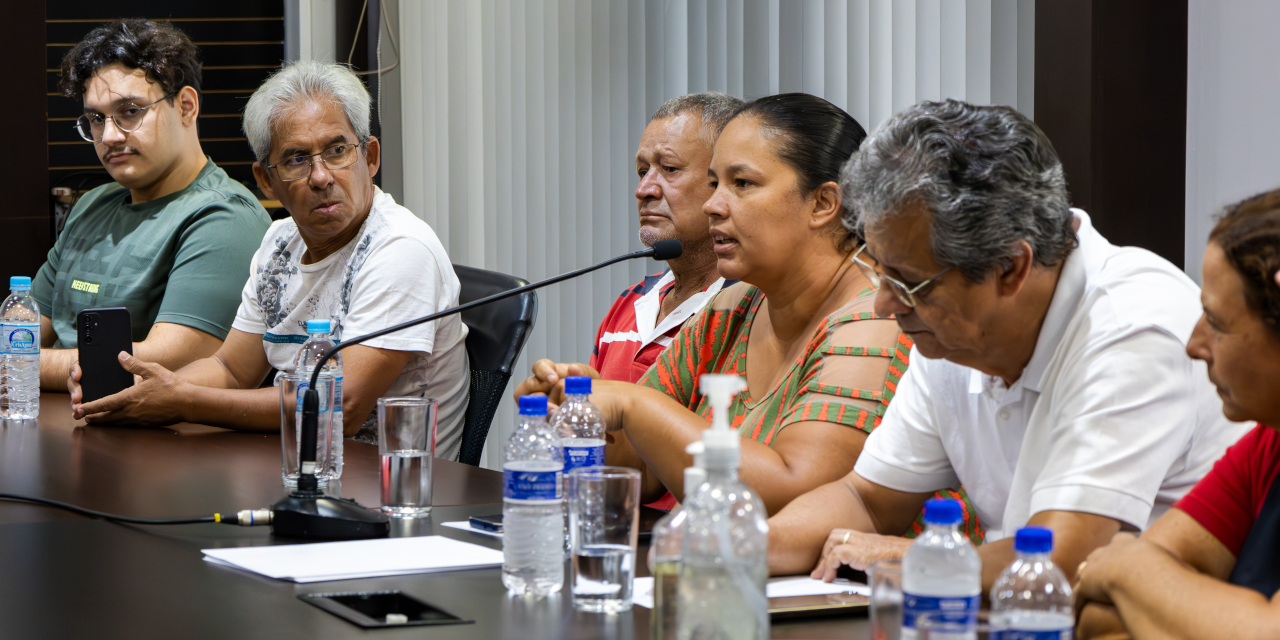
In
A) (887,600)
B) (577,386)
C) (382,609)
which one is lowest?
(382,609)

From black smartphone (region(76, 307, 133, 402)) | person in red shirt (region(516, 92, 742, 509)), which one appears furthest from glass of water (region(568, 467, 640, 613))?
black smartphone (region(76, 307, 133, 402))

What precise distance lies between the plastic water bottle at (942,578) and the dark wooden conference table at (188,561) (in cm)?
28

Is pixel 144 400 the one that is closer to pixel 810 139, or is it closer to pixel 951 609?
pixel 810 139

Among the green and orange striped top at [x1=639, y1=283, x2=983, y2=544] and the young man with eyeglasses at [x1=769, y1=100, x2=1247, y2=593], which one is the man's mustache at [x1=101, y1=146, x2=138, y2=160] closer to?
the green and orange striped top at [x1=639, y1=283, x2=983, y2=544]

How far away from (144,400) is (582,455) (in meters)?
1.36

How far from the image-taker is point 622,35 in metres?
3.27

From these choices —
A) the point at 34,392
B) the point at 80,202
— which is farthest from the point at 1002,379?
the point at 80,202

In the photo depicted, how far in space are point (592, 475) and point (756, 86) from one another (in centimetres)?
185

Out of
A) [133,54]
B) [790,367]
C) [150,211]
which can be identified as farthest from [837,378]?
[133,54]

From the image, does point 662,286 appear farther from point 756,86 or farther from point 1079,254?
point 1079,254

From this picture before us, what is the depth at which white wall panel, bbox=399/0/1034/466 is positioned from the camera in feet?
7.89

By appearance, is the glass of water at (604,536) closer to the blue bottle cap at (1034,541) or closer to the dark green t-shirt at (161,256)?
the blue bottle cap at (1034,541)

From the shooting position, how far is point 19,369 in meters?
2.54

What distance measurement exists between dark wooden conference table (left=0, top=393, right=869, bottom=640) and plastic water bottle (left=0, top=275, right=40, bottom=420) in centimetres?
36
